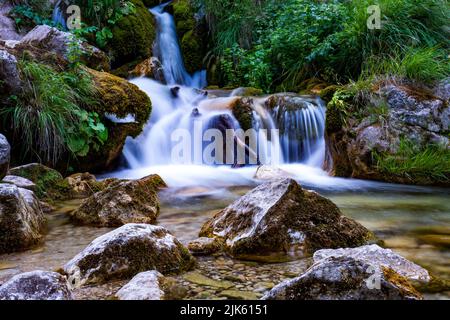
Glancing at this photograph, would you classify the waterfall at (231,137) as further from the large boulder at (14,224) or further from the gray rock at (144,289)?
the gray rock at (144,289)

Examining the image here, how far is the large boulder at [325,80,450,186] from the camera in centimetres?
580

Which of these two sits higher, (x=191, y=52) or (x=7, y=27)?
(x=7, y=27)

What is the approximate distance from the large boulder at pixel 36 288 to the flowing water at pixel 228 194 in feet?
0.88

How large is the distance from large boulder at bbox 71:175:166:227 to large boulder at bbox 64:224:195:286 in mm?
1009

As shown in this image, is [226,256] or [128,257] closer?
[128,257]

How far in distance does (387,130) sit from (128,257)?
4.71 metres

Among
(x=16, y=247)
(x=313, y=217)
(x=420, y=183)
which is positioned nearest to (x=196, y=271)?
(x=313, y=217)

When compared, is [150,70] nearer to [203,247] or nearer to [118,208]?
[118,208]

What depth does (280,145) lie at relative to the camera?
6.95 metres

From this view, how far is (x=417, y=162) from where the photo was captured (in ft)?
18.8

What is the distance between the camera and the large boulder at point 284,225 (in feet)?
8.73

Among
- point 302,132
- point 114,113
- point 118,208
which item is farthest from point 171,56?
point 118,208

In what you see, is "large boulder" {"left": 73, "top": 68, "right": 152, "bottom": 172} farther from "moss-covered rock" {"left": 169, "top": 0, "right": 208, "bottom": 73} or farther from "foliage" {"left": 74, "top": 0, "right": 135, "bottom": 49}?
"moss-covered rock" {"left": 169, "top": 0, "right": 208, "bottom": 73}

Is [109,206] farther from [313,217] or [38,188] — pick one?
[313,217]
